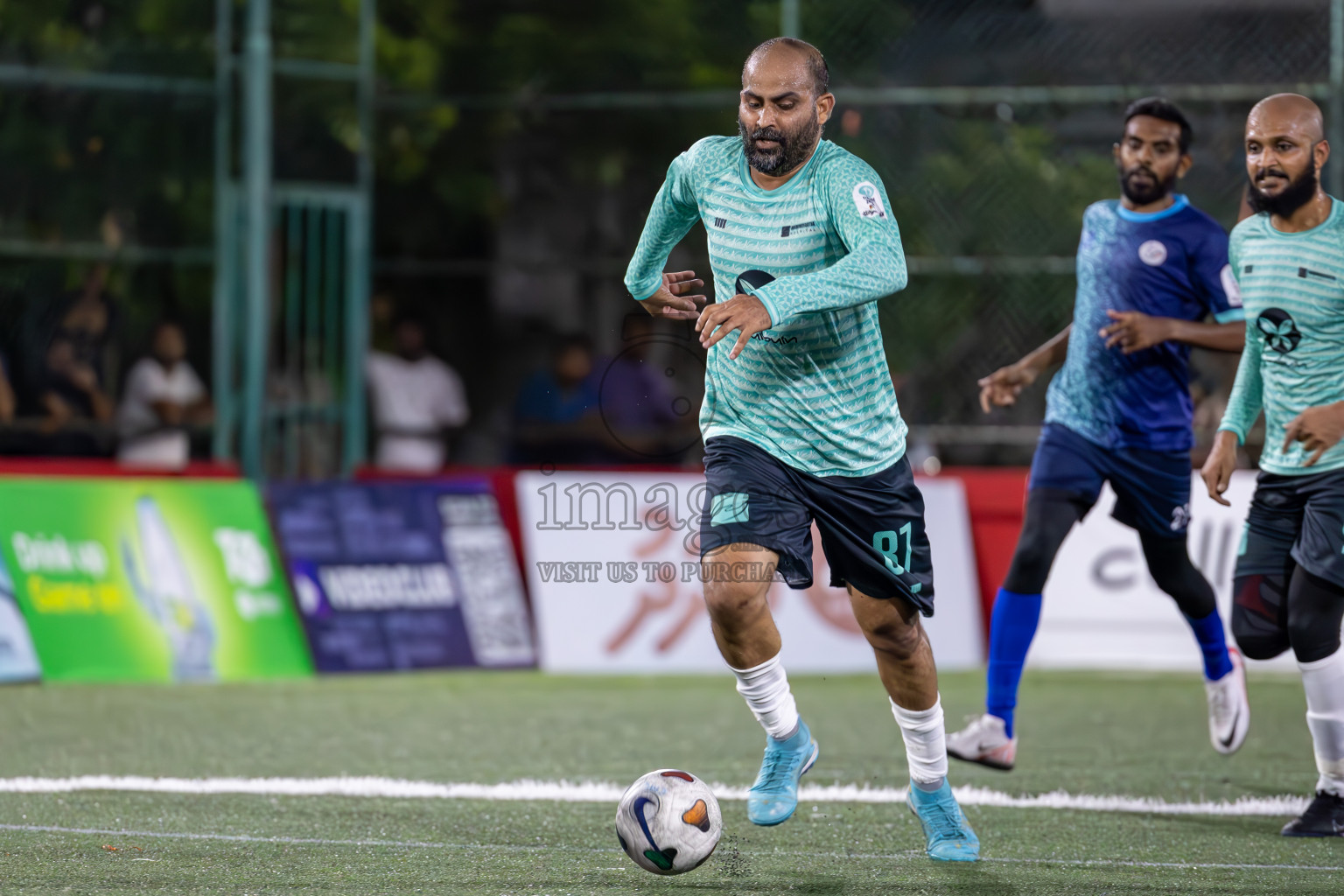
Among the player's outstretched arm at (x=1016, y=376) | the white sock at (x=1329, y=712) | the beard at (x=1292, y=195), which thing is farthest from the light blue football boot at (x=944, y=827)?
the beard at (x=1292, y=195)

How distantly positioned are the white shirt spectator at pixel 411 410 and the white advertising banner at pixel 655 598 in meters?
2.23

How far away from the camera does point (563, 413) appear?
42.2 feet

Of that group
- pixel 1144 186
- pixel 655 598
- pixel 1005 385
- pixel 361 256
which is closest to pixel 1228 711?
pixel 1005 385

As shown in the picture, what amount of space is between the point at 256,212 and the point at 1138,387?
24.3 ft

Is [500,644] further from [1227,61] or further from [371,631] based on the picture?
[1227,61]

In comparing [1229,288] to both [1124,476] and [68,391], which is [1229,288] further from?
[68,391]

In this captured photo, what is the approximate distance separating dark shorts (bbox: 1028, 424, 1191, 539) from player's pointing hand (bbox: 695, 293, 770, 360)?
99.4 inches

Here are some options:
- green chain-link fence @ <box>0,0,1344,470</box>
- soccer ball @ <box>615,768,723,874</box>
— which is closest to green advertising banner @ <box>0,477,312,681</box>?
green chain-link fence @ <box>0,0,1344,470</box>

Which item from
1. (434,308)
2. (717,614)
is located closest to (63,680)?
(434,308)

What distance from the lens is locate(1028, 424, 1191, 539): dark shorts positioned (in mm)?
6871

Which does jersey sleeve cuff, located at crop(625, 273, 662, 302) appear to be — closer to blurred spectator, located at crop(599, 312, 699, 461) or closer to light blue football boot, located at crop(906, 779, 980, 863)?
light blue football boot, located at crop(906, 779, 980, 863)

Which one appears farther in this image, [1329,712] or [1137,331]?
[1137,331]

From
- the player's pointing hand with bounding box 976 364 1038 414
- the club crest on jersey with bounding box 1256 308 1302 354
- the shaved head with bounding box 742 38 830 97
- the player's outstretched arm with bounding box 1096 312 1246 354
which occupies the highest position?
the shaved head with bounding box 742 38 830 97

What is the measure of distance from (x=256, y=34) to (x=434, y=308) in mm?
2253
